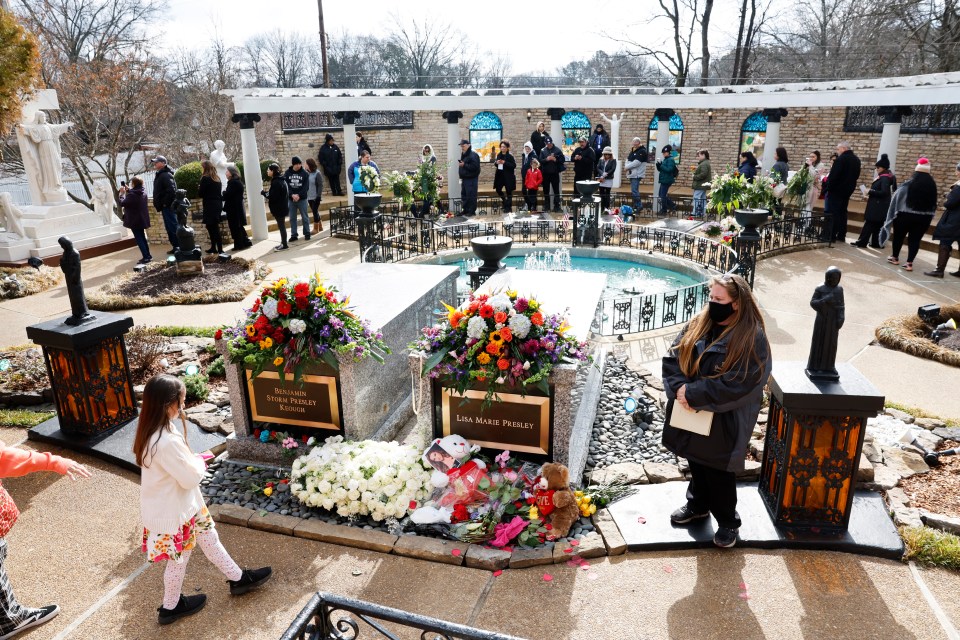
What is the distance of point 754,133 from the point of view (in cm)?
2048

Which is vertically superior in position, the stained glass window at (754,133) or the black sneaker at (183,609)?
the stained glass window at (754,133)

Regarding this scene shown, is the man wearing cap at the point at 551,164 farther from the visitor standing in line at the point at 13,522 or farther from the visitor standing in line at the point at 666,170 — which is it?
the visitor standing in line at the point at 13,522

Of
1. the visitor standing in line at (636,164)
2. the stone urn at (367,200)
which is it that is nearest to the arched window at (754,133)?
the visitor standing in line at (636,164)

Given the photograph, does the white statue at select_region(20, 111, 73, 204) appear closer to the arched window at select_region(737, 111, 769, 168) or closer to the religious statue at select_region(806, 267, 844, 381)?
the religious statue at select_region(806, 267, 844, 381)

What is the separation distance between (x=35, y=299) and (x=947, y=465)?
11918mm

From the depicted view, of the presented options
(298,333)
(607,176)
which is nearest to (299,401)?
(298,333)

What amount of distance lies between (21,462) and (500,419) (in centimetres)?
293

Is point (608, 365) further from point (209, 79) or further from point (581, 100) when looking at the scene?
point (209, 79)

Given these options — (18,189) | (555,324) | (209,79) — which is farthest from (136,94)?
(555,324)

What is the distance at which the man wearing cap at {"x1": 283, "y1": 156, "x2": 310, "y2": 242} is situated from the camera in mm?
13519

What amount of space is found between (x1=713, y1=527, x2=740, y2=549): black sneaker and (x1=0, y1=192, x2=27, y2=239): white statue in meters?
13.6

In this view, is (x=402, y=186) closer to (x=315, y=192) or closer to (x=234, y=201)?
(x=315, y=192)

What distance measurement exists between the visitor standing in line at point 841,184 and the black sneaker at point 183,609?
1288cm

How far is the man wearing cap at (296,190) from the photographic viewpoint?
13.5 metres
